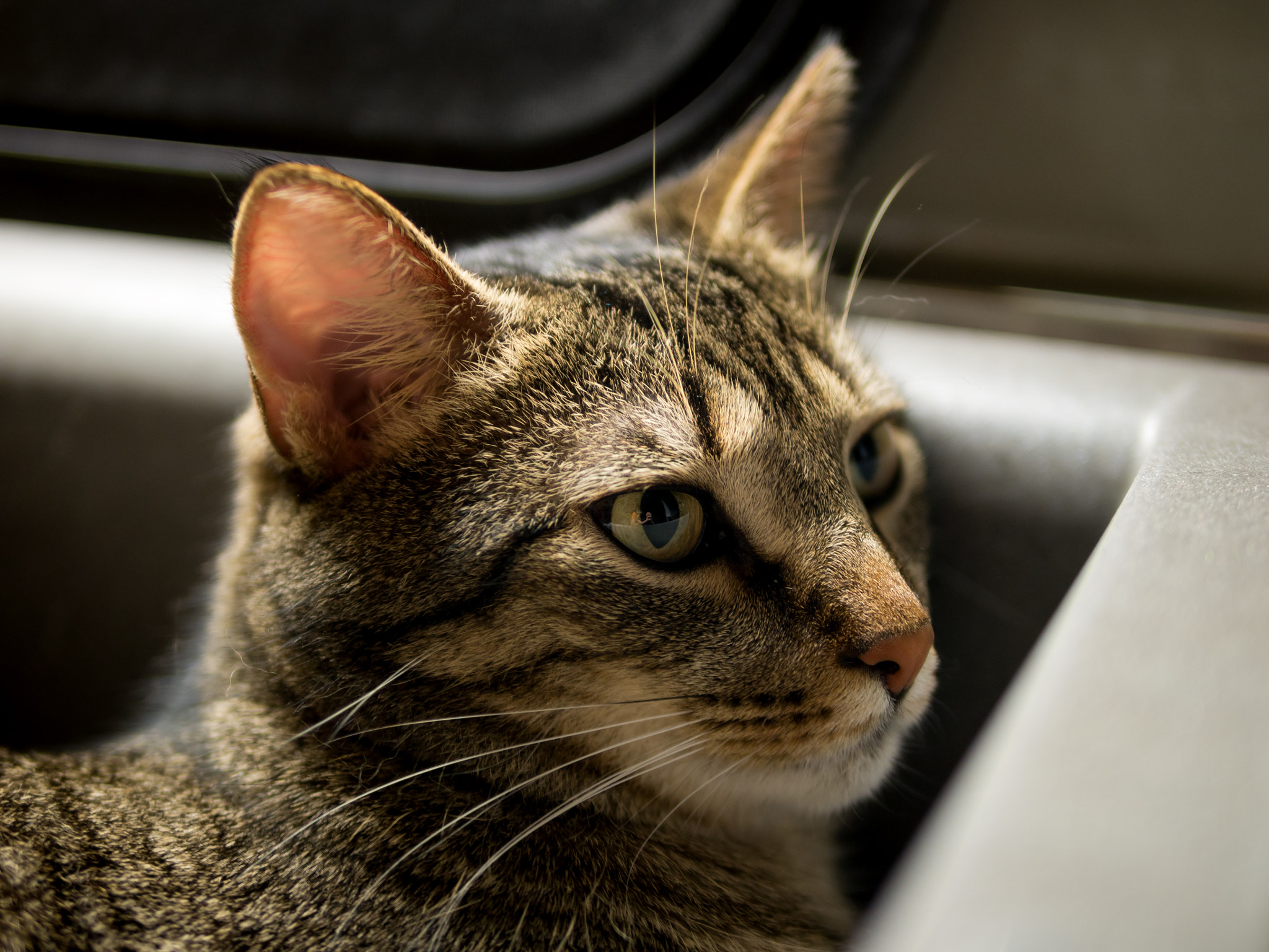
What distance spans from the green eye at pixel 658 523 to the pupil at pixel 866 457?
A: 0.84 feet

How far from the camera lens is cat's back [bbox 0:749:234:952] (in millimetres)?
621

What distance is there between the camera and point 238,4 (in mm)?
1459

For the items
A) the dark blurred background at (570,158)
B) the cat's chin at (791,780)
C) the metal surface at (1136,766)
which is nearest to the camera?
the metal surface at (1136,766)

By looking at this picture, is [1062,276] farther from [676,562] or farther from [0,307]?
[0,307]

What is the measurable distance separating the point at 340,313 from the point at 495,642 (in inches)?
11.7

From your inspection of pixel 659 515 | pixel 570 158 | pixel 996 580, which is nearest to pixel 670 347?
pixel 659 515

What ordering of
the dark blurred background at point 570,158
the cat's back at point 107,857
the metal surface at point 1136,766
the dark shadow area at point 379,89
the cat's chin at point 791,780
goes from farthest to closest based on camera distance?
the dark shadow area at point 379,89, the dark blurred background at point 570,158, the cat's chin at point 791,780, the cat's back at point 107,857, the metal surface at point 1136,766

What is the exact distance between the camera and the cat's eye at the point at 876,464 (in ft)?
2.95

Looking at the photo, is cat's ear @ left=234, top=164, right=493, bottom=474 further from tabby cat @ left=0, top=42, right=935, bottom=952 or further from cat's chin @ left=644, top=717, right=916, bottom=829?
cat's chin @ left=644, top=717, right=916, bottom=829

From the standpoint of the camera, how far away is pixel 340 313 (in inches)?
28.0

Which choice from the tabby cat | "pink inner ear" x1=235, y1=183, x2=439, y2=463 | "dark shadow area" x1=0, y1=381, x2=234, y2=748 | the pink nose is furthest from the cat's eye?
"dark shadow area" x1=0, y1=381, x2=234, y2=748

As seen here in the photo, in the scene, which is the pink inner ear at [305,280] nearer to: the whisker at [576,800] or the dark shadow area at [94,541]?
the whisker at [576,800]

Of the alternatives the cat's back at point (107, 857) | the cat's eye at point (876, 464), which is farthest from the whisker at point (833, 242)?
the cat's back at point (107, 857)

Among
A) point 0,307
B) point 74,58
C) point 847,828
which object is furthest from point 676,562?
point 74,58
